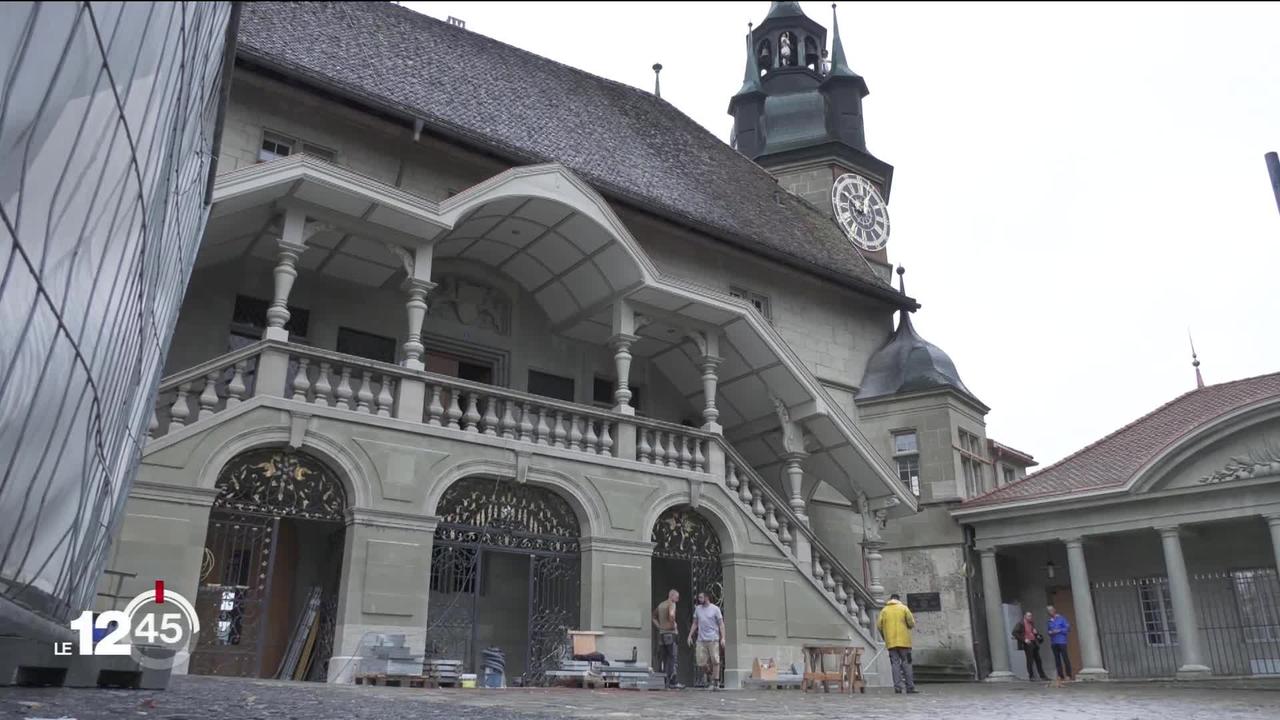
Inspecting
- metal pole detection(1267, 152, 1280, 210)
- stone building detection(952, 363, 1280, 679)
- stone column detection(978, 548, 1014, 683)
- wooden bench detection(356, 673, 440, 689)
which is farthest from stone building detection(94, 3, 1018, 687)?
metal pole detection(1267, 152, 1280, 210)

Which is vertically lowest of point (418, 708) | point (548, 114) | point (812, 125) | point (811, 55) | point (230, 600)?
point (418, 708)

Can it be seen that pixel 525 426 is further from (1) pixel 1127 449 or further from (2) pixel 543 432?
(1) pixel 1127 449

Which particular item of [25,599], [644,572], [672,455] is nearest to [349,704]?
[25,599]

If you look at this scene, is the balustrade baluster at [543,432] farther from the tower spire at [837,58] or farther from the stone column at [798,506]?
the tower spire at [837,58]

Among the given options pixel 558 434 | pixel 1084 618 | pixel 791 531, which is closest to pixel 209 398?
pixel 558 434

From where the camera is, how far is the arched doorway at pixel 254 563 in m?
12.8

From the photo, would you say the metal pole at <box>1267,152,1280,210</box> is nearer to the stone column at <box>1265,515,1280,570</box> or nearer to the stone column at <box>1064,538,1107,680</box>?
the stone column at <box>1265,515,1280,570</box>

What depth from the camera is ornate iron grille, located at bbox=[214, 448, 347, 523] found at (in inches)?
508

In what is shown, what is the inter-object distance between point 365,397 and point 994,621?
1515 cm

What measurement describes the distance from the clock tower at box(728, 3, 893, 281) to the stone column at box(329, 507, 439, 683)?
19.9 metres

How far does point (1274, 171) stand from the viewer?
9.01 meters

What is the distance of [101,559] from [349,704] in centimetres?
203

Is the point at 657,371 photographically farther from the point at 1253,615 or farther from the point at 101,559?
the point at 101,559

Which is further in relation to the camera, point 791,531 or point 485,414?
point 791,531
